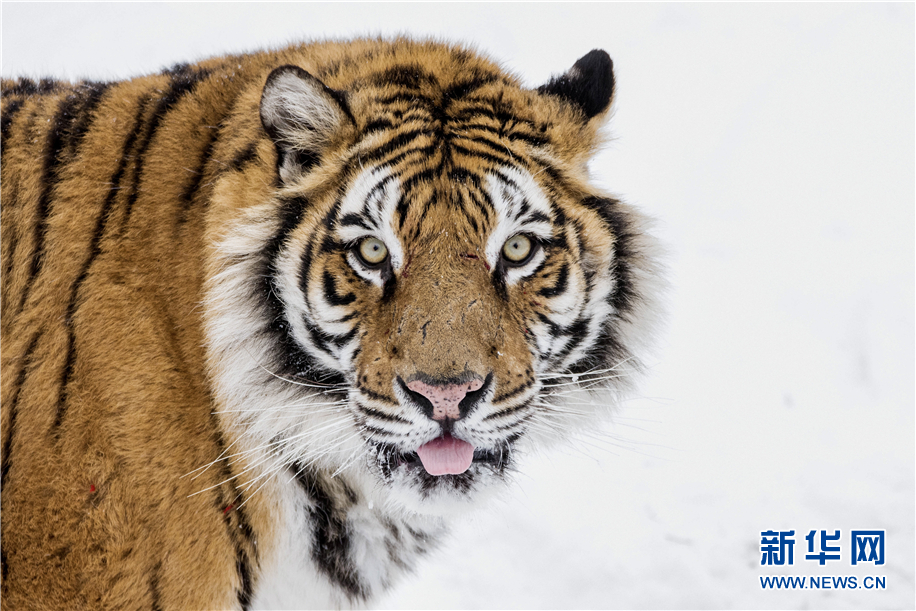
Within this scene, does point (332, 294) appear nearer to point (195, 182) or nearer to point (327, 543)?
point (195, 182)

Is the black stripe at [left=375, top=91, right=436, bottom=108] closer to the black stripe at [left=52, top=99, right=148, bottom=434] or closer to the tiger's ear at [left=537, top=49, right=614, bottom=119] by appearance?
the tiger's ear at [left=537, top=49, right=614, bottom=119]

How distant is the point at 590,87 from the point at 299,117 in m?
0.83

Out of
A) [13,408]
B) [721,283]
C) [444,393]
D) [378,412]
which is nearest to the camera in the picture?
[444,393]

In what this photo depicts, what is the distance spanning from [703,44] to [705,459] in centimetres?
450

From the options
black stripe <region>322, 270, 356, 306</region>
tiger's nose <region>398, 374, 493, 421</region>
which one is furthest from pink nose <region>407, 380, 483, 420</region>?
black stripe <region>322, 270, 356, 306</region>

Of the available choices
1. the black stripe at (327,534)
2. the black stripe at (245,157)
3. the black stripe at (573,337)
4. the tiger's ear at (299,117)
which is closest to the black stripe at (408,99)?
the tiger's ear at (299,117)

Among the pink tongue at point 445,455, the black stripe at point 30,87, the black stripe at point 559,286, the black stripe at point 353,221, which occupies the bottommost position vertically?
the pink tongue at point 445,455

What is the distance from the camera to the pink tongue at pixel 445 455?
2.00 metres

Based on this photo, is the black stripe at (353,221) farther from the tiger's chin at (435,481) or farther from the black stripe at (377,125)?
the tiger's chin at (435,481)

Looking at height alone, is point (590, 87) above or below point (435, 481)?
above

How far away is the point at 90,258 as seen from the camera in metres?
2.16

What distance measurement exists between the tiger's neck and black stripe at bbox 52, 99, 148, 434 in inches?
21.8

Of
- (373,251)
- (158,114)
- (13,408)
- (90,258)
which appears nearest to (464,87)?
(373,251)

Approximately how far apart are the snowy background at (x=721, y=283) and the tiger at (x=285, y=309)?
358mm
